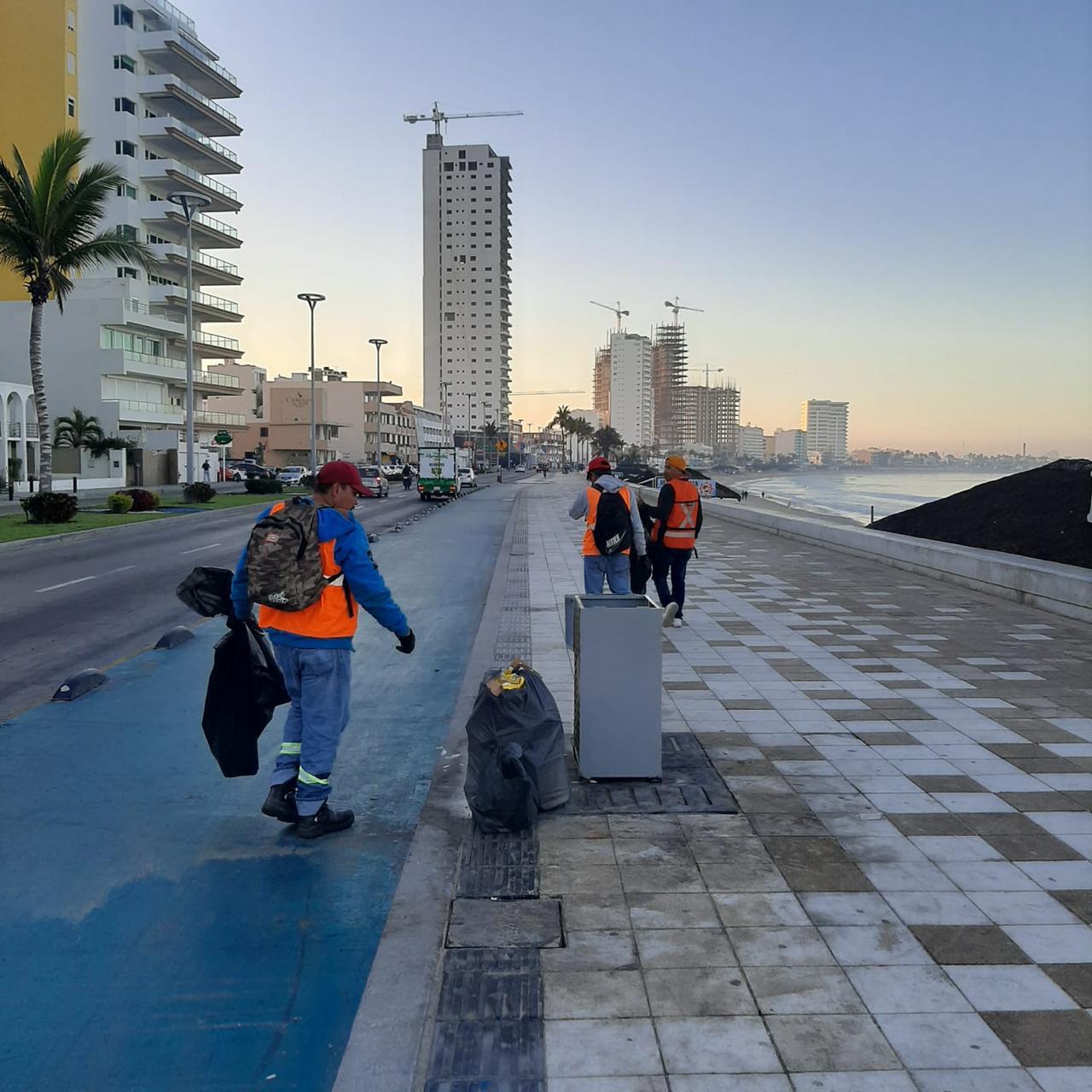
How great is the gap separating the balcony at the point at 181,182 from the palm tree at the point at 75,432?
18342 millimetres

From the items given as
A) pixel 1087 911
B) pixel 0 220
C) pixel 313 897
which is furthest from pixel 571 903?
pixel 0 220

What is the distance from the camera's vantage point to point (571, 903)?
4.01 meters

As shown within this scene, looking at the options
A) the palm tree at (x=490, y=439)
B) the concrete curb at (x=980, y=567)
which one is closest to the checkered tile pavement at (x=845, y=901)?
the concrete curb at (x=980, y=567)

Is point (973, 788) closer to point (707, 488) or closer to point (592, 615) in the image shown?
point (592, 615)

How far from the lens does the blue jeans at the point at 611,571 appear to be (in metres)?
9.10

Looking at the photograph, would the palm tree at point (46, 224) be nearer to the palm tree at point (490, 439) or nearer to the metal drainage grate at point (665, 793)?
the metal drainage grate at point (665, 793)

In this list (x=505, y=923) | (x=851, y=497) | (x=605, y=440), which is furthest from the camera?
(x=605, y=440)

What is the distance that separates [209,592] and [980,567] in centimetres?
1136

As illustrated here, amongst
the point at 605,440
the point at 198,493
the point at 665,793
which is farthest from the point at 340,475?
the point at 605,440

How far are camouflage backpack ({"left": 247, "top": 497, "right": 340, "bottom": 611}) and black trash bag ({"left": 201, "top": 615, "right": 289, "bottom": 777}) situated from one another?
0.30 meters

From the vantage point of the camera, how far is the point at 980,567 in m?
13.5

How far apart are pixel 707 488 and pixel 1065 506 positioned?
3016 cm

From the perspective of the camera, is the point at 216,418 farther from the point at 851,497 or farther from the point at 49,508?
the point at 851,497

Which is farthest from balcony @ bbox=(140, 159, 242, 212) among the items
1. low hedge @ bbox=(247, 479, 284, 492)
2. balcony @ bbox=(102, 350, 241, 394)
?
low hedge @ bbox=(247, 479, 284, 492)
